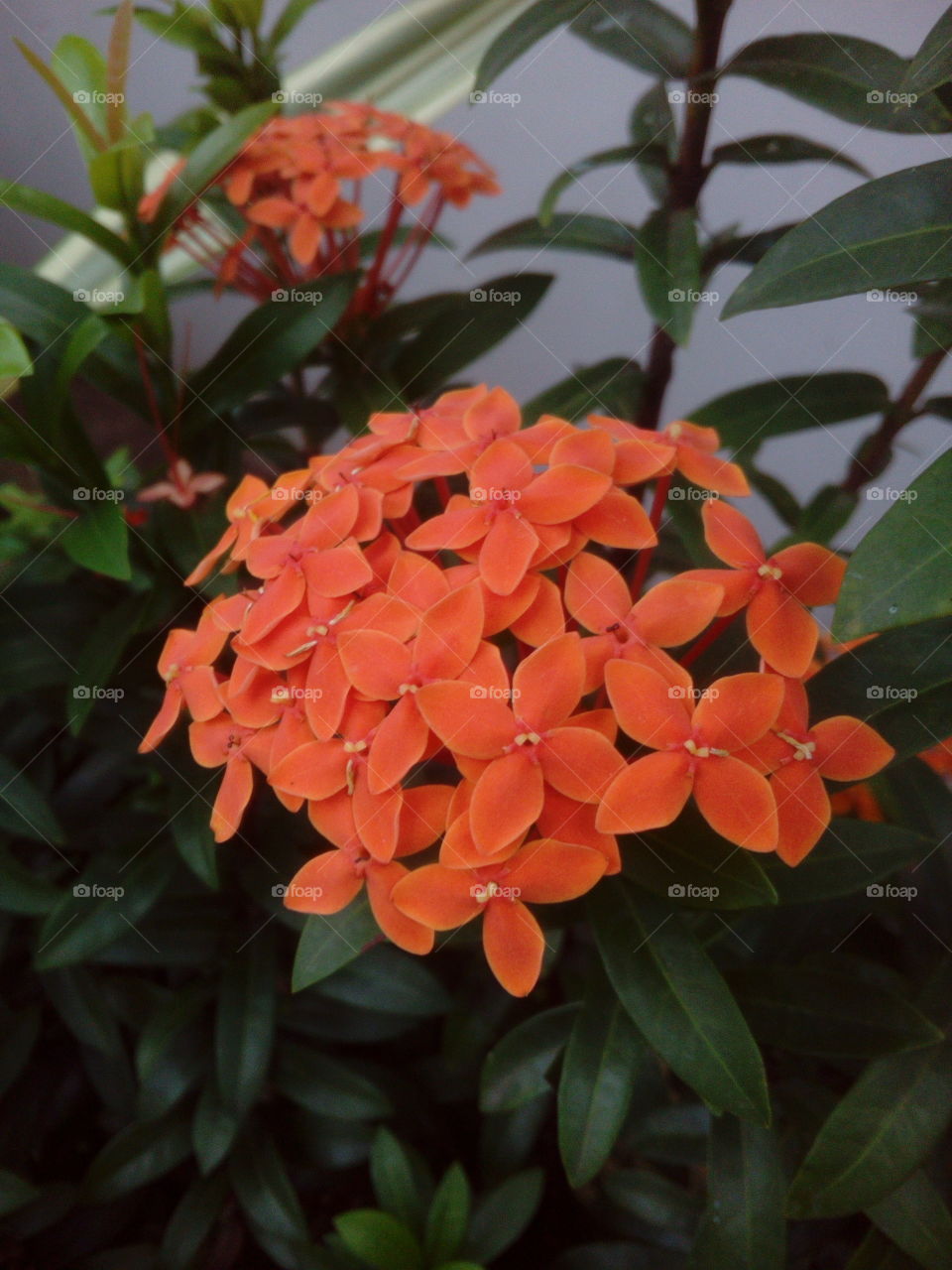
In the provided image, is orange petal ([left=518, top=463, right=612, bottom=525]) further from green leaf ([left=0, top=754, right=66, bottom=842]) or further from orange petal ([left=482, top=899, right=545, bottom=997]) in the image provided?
green leaf ([left=0, top=754, right=66, bottom=842])

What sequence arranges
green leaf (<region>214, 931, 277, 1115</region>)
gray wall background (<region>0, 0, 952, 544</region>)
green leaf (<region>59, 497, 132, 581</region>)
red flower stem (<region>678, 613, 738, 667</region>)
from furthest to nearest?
1. gray wall background (<region>0, 0, 952, 544</region>)
2. green leaf (<region>214, 931, 277, 1115</region>)
3. green leaf (<region>59, 497, 132, 581</region>)
4. red flower stem (<region>678, 613, 738, 667</region>)

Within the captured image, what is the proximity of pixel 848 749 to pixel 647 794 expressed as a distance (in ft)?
0.40

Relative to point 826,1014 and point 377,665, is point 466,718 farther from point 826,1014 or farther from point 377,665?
point 826,1014

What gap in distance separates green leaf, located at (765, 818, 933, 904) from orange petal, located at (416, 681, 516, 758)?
27 centimetres

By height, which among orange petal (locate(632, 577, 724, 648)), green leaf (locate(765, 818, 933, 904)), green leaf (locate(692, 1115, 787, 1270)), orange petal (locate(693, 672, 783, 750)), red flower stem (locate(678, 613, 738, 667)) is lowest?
green leaf (locate(692, 1115, 787, 1270))

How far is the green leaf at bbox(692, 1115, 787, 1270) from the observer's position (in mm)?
568

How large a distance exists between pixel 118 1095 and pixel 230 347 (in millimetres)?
687

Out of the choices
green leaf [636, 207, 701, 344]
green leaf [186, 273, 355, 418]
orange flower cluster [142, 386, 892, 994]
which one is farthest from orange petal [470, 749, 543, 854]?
green leaf [186, 273, 355, 418]

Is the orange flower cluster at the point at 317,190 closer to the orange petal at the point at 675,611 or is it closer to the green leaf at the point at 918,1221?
the orange petal at the point at 675,611

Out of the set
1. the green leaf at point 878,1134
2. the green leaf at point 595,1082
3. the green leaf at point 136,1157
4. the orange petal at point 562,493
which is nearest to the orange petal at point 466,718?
the orange petal at point 562,493

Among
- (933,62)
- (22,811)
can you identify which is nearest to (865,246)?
(933,62)

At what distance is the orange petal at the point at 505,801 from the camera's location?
1.29 ft

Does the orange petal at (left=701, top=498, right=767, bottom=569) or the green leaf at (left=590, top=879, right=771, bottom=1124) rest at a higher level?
the orange petal at (left=701, top=498, right=767, bottom=569)

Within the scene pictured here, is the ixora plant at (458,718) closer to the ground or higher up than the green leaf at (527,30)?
closer to the ground
